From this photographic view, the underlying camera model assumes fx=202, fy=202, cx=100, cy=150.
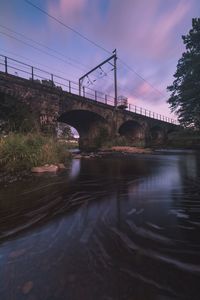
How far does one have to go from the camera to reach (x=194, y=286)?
1622 mm

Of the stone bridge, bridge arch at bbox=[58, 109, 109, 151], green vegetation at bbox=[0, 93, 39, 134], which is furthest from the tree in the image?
green vegetation at bbox=[0, 93, 39, 134]

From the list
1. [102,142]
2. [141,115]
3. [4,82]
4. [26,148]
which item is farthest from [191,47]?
[26,148]

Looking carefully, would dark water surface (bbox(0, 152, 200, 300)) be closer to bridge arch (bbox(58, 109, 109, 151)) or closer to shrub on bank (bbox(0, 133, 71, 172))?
shrub on bank (bbox(0, 133, 71, 172))

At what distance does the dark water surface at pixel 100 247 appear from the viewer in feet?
5.37

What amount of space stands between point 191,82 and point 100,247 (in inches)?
1215

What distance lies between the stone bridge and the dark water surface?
14.1 meters

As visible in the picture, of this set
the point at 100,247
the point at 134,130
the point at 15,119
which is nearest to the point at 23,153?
the point at 15,119

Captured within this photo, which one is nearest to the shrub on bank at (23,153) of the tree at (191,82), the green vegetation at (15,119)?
the green vegetation at (15,119)

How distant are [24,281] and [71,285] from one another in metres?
0.42

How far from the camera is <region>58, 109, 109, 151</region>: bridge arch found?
1061 inches

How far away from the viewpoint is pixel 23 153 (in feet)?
25.0

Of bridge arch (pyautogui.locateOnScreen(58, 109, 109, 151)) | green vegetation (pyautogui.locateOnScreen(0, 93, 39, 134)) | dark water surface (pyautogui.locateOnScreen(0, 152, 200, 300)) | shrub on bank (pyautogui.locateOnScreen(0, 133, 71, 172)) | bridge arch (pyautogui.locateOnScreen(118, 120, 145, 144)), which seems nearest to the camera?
dark water surface (pyautogui.locateOnScreen(0, 152, 200, 300))

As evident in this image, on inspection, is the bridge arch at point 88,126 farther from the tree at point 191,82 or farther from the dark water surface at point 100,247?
the dark water surface at point 100,247

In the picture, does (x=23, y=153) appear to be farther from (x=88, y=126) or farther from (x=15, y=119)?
(x=88, y=126)
